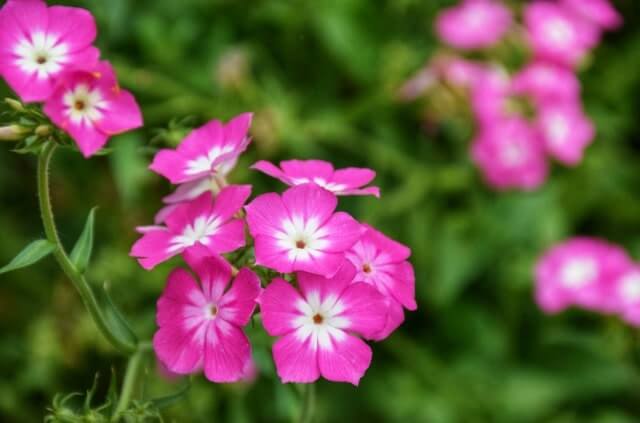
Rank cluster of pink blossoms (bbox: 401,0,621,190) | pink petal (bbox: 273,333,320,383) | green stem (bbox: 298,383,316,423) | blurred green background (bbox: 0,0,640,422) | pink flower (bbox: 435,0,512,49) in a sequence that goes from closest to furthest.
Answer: pink petal (bbox: 273,333,320,383) < green stem (bbox: 298,383,316,423) < blurred green background (bbox: 0,0,640,422) < cluster of pink blossoms (bbox: 401,0,621,190) < pink flower (bbox: 435,0,512,49)

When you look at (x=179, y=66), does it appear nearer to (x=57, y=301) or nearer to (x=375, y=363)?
(x=57, y=301)

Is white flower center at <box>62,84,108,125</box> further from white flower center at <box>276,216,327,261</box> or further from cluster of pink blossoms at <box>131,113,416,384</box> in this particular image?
white flower center at <box>276,216,327,261</box>

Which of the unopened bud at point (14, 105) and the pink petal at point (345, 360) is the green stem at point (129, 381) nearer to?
the pink petal at point (345, 360)

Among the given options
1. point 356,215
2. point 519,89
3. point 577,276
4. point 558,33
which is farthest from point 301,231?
point 558,33

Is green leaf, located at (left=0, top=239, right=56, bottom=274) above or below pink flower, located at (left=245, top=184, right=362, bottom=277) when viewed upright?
below

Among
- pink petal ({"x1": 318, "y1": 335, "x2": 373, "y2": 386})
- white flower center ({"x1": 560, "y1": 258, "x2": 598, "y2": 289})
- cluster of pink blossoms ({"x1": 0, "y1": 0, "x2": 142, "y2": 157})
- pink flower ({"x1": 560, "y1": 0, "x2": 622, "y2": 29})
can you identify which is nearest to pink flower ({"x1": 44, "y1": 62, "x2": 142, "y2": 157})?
cluster of pink blossoms ({"x1": 0, "y1": 0, "x2": 142, "y2": 157})

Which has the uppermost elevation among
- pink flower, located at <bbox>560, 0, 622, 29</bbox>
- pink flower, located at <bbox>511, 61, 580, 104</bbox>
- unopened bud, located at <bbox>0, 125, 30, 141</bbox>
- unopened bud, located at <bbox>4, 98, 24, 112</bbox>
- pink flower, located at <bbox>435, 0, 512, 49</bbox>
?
pink flower, located at <bbox>560, 0, 622, 29</bbox>
